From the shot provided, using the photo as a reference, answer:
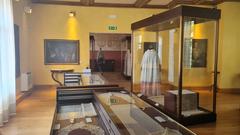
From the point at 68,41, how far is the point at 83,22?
0.87 m

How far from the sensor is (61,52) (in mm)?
7598

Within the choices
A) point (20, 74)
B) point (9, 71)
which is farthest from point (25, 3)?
point (9, 71)

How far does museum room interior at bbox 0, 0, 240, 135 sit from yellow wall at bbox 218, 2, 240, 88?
0.11 feet

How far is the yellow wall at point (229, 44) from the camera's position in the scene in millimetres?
7145

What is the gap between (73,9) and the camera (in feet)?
24.7

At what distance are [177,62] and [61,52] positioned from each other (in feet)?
15.1

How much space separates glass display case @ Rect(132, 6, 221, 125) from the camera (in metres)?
3.90

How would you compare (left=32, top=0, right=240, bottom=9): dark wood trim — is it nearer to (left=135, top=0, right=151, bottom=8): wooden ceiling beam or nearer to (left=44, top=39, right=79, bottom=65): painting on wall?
(left=135, top=0, right=151, bottom=8): wooden ceiling beam

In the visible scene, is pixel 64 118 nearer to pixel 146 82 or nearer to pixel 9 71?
pixel 9 71

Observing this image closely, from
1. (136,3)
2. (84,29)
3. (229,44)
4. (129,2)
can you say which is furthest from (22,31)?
(229,44)

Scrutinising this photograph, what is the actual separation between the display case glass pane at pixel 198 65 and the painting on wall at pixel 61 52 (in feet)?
13.5

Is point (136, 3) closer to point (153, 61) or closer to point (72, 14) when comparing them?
point (72, 14)

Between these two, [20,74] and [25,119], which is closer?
[25,119]

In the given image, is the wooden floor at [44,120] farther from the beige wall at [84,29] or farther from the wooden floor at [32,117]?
the beige wall at [84,29]
